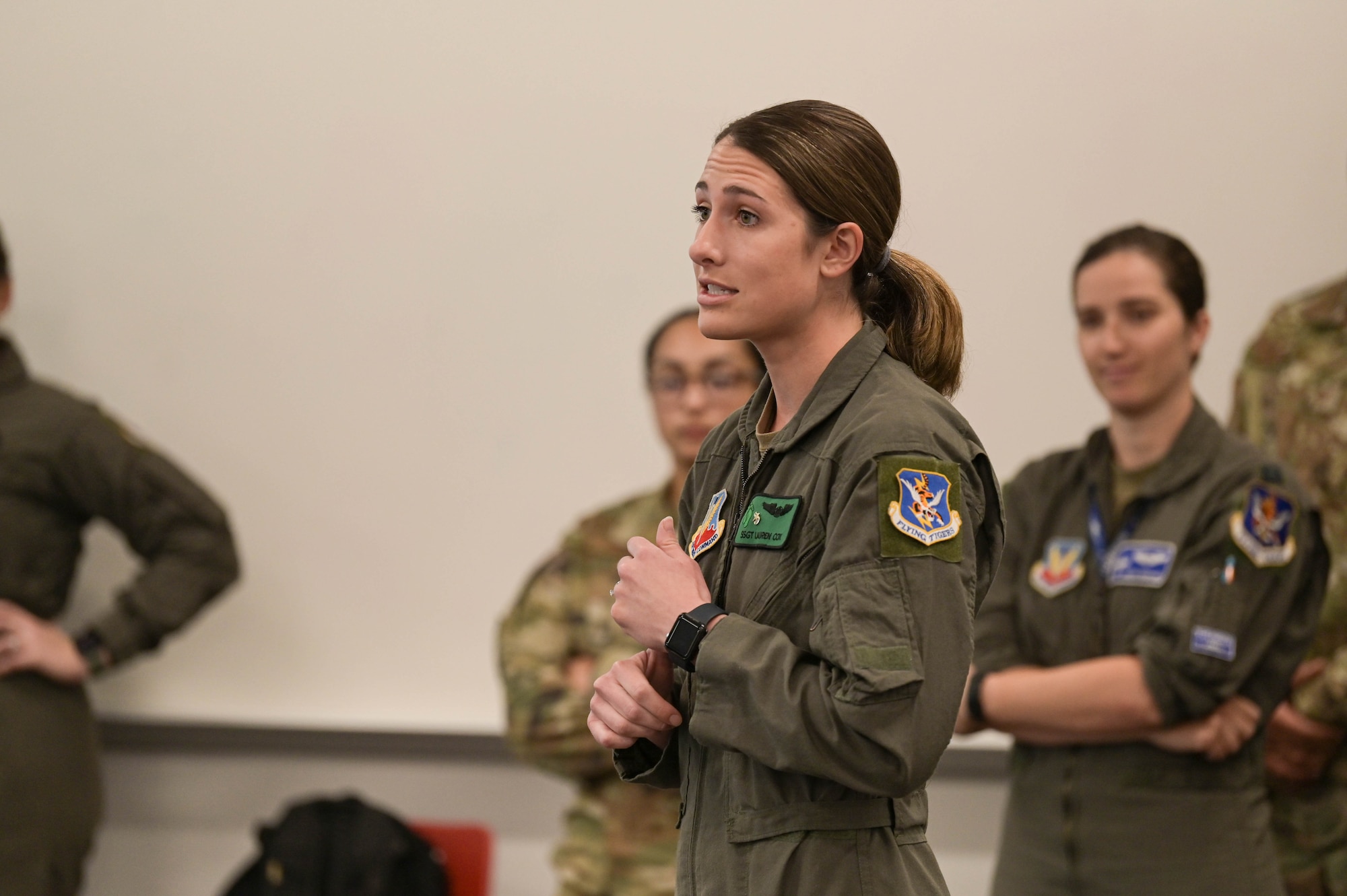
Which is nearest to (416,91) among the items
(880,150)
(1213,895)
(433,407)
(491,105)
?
(491,105)

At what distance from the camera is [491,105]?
3.27 metres

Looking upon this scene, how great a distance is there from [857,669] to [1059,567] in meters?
1.25

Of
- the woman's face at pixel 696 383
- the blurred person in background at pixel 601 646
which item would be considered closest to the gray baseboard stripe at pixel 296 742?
the blurred person in background at pixel 601 646

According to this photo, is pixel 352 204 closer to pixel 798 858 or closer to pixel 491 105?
pixel 491 105

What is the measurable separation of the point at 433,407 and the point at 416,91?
76 cm

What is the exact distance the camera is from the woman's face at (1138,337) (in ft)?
7.38

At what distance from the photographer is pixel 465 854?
302 centimetres

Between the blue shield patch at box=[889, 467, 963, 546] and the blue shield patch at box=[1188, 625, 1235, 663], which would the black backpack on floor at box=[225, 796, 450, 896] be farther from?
the blue shield patch at box=[889, 467, 963, 546]

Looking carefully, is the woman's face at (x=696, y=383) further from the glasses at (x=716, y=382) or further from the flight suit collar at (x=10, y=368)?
the flight suit collar at (x=10, y=368)

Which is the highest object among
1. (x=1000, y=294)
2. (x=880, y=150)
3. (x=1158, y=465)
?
(x=880, y=150)

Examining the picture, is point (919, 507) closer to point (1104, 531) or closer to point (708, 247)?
point (708, 247)

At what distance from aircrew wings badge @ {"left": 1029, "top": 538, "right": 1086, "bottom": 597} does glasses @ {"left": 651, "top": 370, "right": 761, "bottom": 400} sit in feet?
2.36

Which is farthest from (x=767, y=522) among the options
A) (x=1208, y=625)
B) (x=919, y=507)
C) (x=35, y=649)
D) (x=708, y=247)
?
(x=35, y=649)

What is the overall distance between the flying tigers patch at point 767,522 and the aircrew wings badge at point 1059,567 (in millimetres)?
1100
